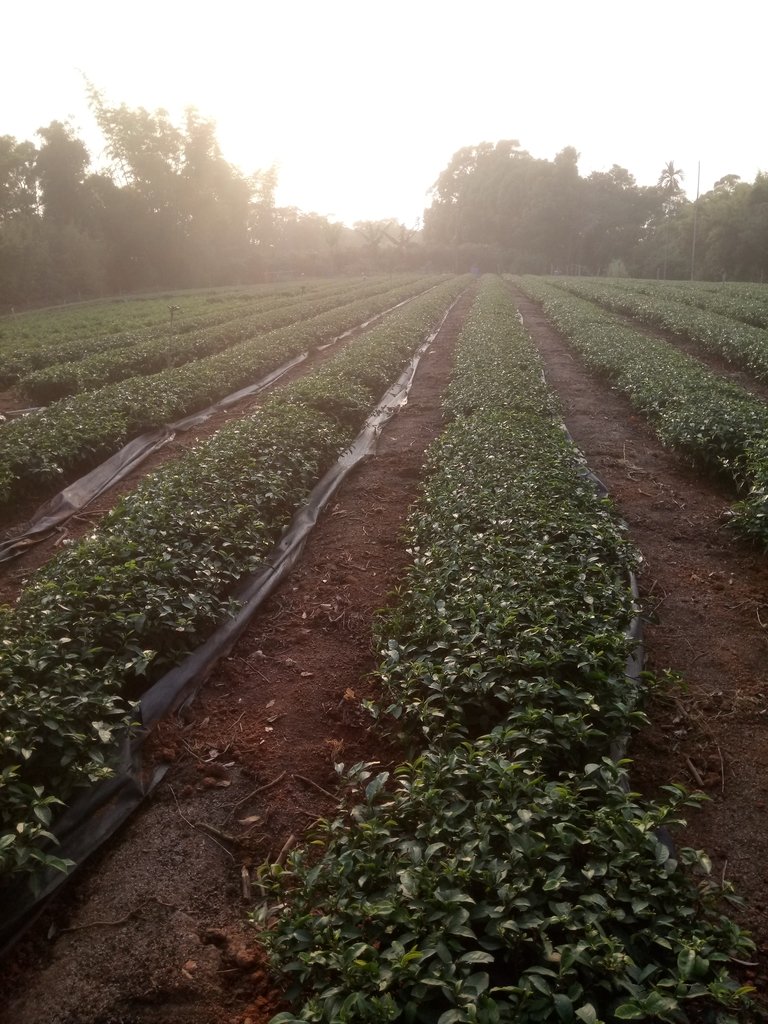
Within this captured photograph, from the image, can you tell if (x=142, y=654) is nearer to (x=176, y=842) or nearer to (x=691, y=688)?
(x=176, y=842)

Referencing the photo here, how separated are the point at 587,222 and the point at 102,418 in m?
75.9

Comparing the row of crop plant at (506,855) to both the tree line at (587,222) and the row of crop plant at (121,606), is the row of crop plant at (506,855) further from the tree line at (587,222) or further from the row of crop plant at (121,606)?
the tree line at (587,222)

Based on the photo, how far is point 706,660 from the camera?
4.88 metres

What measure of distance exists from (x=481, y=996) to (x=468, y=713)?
164 cm

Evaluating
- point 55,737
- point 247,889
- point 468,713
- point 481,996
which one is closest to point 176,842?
point 247,889

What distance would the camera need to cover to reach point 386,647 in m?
4.73

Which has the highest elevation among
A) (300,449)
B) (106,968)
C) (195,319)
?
(195,319)

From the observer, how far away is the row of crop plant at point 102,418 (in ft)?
27.7

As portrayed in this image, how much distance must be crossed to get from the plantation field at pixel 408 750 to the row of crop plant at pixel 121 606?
0.02 metres

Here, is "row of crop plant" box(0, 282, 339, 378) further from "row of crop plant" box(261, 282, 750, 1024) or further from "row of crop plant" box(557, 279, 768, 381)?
"row of crop plant" box(261, 282, 750, 1024)

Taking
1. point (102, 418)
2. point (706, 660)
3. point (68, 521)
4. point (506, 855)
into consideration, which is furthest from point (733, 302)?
point (506, 855)

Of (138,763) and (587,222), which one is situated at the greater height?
(587,222)

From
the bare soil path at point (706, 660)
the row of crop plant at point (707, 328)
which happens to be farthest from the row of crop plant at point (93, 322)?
the bare soil path at point (706, 660)

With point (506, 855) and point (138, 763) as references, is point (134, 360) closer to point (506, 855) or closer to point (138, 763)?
point (138, 763)
